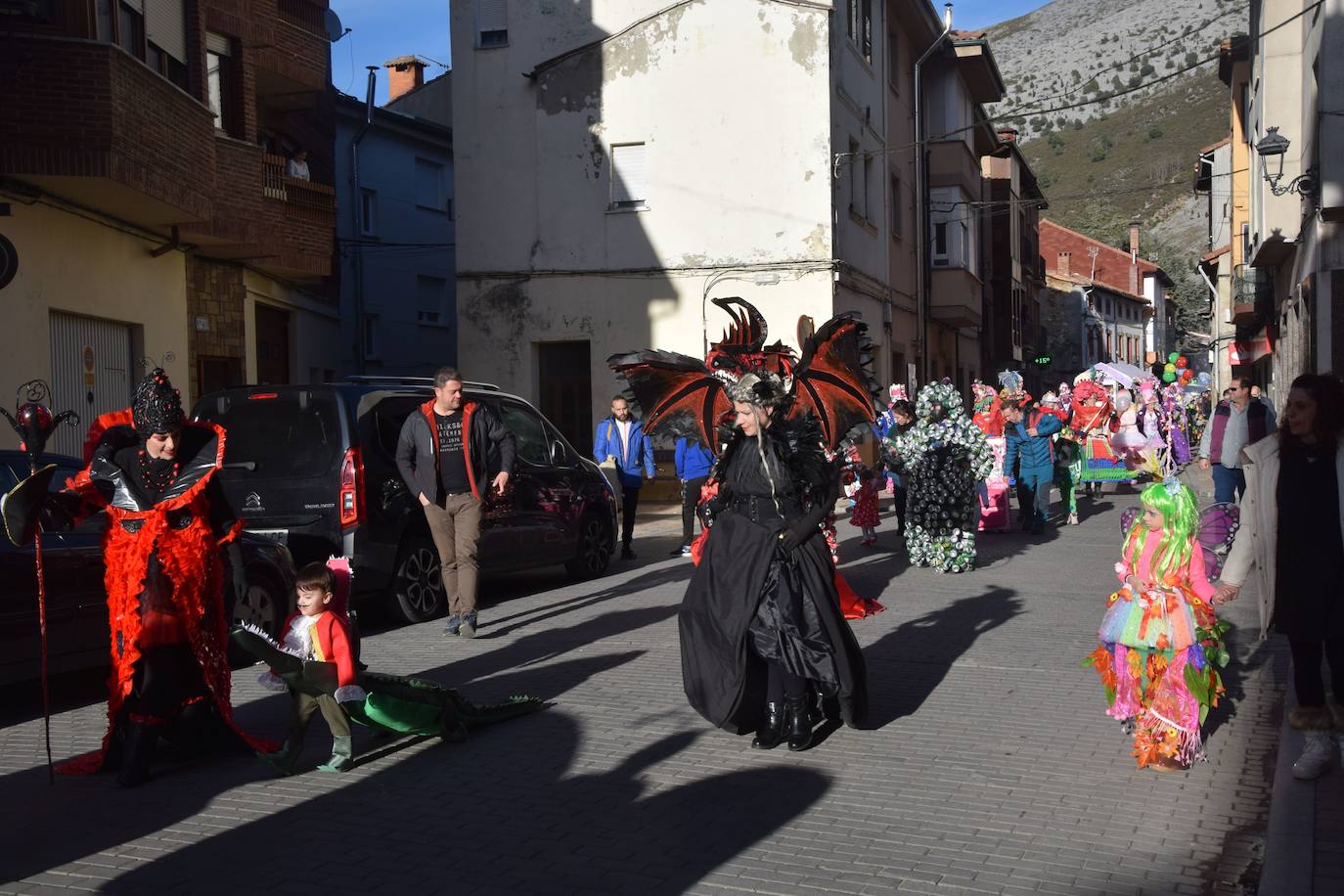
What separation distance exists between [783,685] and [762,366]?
309 cm

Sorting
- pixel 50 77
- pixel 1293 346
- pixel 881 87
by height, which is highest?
pixel 881 87

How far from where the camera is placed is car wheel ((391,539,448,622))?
10.3 metres

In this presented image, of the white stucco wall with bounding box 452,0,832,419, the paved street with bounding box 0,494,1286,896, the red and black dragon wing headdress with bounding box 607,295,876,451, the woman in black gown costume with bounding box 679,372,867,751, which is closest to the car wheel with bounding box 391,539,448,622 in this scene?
the paved street with bounding box 0,494,1286,896

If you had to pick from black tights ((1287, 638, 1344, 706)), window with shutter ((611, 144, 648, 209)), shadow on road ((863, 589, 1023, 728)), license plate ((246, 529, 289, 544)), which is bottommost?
shadow on road ((863, 589, 1023, 728))

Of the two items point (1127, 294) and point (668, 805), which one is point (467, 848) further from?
point (1127, 294)

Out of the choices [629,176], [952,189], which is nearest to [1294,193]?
[629,176]

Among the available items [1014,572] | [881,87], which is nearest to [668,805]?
[1014,572]

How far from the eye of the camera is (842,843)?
4930 millimetres

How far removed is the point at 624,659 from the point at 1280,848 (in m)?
4.64

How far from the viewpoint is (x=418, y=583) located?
10500 millimetres

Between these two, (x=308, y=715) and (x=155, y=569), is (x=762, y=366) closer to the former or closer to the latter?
(x=308, y=715)

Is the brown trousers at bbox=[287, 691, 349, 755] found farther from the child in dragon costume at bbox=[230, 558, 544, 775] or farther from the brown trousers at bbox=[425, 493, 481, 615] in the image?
the brown trousers at bbox=[425, 493, 481, 615]

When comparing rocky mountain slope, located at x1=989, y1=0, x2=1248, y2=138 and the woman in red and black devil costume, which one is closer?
the woman in red and black devil costume

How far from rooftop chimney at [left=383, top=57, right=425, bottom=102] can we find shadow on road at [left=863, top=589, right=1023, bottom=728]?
31.6m
